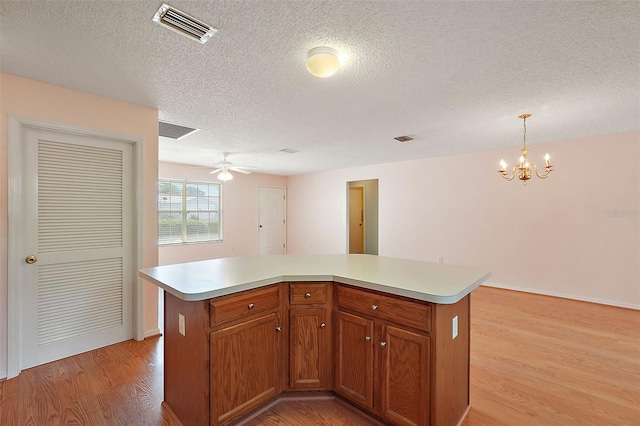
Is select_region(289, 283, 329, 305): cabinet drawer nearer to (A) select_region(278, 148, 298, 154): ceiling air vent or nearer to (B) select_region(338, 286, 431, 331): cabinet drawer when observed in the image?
(B) select_region(338, 286, 431, 331): cabinet drawer

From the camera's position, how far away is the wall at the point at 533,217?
3.79 meters

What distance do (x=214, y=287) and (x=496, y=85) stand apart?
263 cm

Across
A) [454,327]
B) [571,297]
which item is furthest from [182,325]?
[571,297]

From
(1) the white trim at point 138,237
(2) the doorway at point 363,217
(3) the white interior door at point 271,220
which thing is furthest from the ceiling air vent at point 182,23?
(3) the white interior door at point 271,220

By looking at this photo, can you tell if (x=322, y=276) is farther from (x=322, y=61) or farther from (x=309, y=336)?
(x=322, y=61)

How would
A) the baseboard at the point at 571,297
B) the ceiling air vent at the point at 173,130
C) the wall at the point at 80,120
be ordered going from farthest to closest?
the baseboard at the point at 571,297
the ceiling air vent at the point at 173,130
the wall at the point at 80,120

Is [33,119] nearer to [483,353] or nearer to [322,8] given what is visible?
[322,8]

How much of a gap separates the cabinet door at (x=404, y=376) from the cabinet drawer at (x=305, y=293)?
46 cm

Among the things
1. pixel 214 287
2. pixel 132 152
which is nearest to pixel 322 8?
pixel 214 287

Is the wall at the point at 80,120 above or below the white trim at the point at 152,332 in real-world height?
above

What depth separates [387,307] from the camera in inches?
64.1

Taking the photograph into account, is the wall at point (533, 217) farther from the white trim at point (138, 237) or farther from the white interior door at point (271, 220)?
Answer: the white trim at point (138, 237)

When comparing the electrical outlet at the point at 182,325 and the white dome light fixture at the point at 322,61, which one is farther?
the white dome light fixture at the point at 322,61

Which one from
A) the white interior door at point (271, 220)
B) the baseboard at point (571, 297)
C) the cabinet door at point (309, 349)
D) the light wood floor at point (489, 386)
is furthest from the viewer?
the white interior door at point (271, 220)
